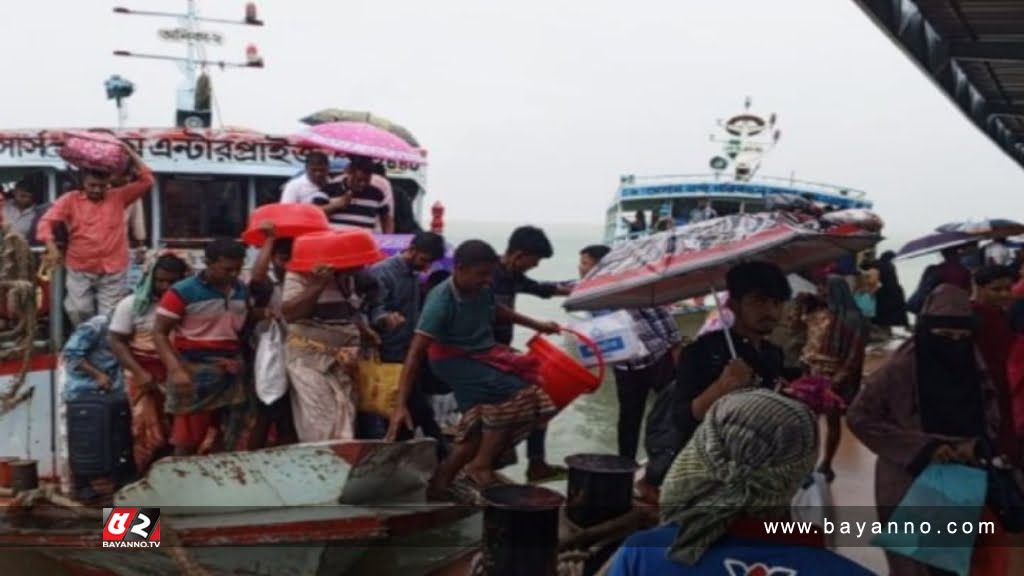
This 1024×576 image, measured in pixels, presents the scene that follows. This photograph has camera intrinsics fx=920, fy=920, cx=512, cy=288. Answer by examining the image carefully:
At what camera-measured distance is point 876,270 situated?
38.1ft

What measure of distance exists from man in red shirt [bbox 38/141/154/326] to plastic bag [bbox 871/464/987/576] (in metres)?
4.78

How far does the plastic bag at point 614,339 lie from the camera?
211 inches

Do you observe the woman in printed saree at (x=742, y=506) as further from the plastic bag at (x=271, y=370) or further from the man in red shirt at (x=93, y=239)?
the man in red shirt at (x=93, y=239)

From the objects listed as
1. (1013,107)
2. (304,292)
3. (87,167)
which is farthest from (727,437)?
(1013,107)

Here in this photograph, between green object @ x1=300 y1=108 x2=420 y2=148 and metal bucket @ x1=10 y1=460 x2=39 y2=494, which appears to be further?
green object @ x1=300 y1=108 x2=420 y2=148

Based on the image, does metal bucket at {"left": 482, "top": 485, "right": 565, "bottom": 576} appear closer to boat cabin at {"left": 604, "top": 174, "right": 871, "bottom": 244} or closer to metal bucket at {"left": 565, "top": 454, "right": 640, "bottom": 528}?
metal bucket at {"left": 565, "top": 454, "right": 640, "bottom": 528}

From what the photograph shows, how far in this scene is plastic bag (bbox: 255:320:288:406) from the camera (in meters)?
4.41

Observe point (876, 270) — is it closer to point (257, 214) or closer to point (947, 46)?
point (947, 46)

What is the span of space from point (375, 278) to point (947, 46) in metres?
3.88

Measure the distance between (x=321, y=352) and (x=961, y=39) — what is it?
4414 mm

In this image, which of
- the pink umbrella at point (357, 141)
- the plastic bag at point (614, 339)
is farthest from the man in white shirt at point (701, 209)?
the plastic bag at point (614, 339)

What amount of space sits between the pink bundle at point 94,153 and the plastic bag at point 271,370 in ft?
6.27

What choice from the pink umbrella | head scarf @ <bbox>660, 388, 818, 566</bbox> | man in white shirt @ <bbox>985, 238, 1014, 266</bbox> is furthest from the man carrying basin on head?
man in white shirt @ <bbox>985, 238, 1014, 266</bbox>

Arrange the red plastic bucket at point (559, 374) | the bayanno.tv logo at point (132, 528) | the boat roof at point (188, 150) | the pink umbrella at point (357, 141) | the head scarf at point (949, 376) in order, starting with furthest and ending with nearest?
the boat roof at point (188, 150) → the pink umbrella at point (357, 141) → the red plastic bucket at point (559, 374) → the bayanno.tv logo at point (132, 528) → the head scarf at point (949, 376)
